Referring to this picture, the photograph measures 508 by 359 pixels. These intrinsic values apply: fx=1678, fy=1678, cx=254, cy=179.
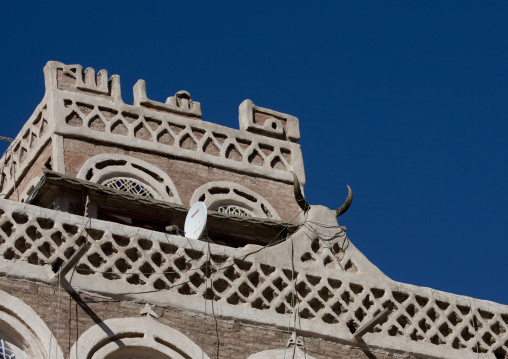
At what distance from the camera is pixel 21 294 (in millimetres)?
18344

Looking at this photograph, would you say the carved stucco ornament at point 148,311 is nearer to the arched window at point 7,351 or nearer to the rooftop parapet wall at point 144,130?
the arched window at point 7,351


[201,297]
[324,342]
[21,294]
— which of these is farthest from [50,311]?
[324,342]

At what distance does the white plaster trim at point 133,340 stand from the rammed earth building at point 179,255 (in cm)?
2

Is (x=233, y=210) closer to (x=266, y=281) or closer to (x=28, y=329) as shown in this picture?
(x=266, y=281)

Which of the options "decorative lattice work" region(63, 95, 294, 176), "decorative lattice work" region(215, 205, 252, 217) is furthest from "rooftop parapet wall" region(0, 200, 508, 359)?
"decorative lattice work" region(63, 95, 294, 176)

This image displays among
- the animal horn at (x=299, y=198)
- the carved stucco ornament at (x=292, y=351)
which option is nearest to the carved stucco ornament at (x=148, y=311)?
the carved stucco ornament at (x=292, y=351)

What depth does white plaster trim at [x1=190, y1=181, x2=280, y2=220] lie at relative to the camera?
24.5 meters

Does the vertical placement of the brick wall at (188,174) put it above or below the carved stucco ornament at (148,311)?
above

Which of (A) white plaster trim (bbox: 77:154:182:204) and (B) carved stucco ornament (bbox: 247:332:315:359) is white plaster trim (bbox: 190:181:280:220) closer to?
(A) white plaster trim (bbox: 77:154:182:204)

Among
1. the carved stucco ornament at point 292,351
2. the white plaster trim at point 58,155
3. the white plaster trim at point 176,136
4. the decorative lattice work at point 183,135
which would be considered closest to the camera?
the carved stucco ornament at point 292,351

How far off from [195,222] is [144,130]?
382 centimetres

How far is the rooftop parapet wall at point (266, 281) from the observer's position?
1888cm

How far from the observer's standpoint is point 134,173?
23969 mm

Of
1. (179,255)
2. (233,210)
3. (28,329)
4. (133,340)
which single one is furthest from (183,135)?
(28,329)
